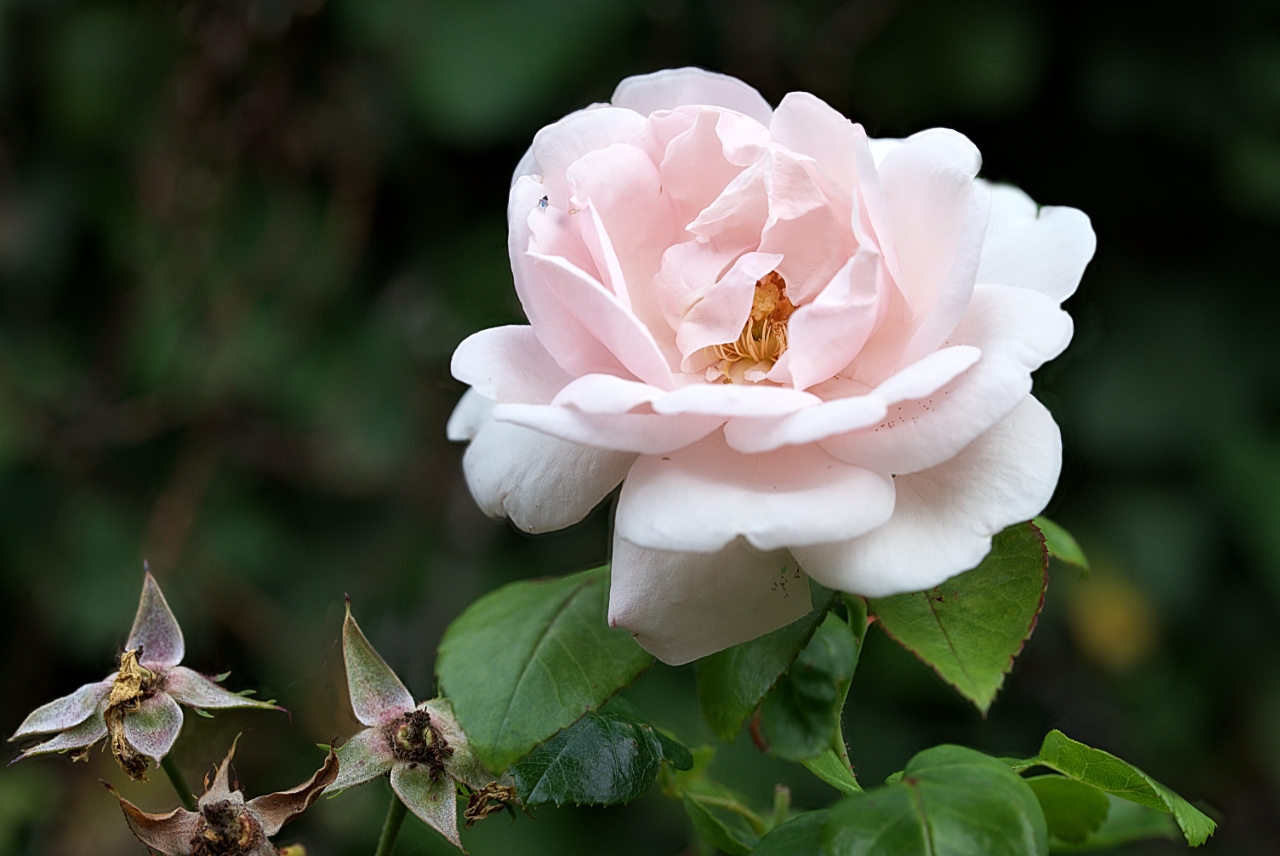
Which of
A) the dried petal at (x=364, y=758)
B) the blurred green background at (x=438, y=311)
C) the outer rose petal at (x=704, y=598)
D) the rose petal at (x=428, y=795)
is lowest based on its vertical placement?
the blurred green background at (x=438, y=311)

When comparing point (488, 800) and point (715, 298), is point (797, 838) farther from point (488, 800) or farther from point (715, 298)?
point (715, 298)

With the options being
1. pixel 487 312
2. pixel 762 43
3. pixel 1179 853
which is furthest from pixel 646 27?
pixel 1179 853

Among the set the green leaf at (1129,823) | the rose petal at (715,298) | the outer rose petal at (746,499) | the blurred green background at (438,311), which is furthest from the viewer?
the blurred green background at (438,311)

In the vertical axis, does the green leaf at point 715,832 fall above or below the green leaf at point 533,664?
below

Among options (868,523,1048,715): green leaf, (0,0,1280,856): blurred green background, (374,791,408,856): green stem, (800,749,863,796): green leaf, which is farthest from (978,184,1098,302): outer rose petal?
(0,0,1280,856): blurred green background

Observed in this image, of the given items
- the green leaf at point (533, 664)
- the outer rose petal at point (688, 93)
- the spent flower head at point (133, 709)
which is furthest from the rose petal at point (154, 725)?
the outer rose petal at point (688, 93)

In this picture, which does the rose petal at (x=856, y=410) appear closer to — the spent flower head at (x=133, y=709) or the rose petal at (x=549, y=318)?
the rose petal at (x=549, y=318)

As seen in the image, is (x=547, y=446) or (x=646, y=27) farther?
(x=646, y=27)

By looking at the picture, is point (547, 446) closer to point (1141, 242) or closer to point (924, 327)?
point (924, 327)
